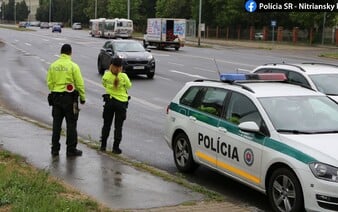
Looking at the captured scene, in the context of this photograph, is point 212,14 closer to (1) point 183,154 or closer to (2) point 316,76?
(2) point 316,76

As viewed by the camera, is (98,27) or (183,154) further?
(98,27)

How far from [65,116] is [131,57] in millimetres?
15980

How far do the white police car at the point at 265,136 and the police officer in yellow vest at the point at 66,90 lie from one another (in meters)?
1.56

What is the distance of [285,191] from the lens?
21.7ft

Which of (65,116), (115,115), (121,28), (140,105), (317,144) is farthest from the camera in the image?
(121,28)

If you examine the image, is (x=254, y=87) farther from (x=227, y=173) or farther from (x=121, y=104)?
(x=121, y=104)

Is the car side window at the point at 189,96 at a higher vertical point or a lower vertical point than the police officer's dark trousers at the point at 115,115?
higher

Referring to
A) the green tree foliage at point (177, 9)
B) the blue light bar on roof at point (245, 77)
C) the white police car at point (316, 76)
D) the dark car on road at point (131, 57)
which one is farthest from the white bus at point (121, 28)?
the blue light bar on roof at point (245, 77)

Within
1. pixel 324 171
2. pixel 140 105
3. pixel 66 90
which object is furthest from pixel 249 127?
pixel 140 105

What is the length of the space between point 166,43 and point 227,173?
4609cm

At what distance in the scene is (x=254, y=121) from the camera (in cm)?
730

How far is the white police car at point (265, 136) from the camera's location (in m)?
6.23

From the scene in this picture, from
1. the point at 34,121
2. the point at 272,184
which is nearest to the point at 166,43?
the point at 34,121

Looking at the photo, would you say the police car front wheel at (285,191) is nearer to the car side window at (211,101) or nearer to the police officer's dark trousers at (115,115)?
the car side window at (211,101)
